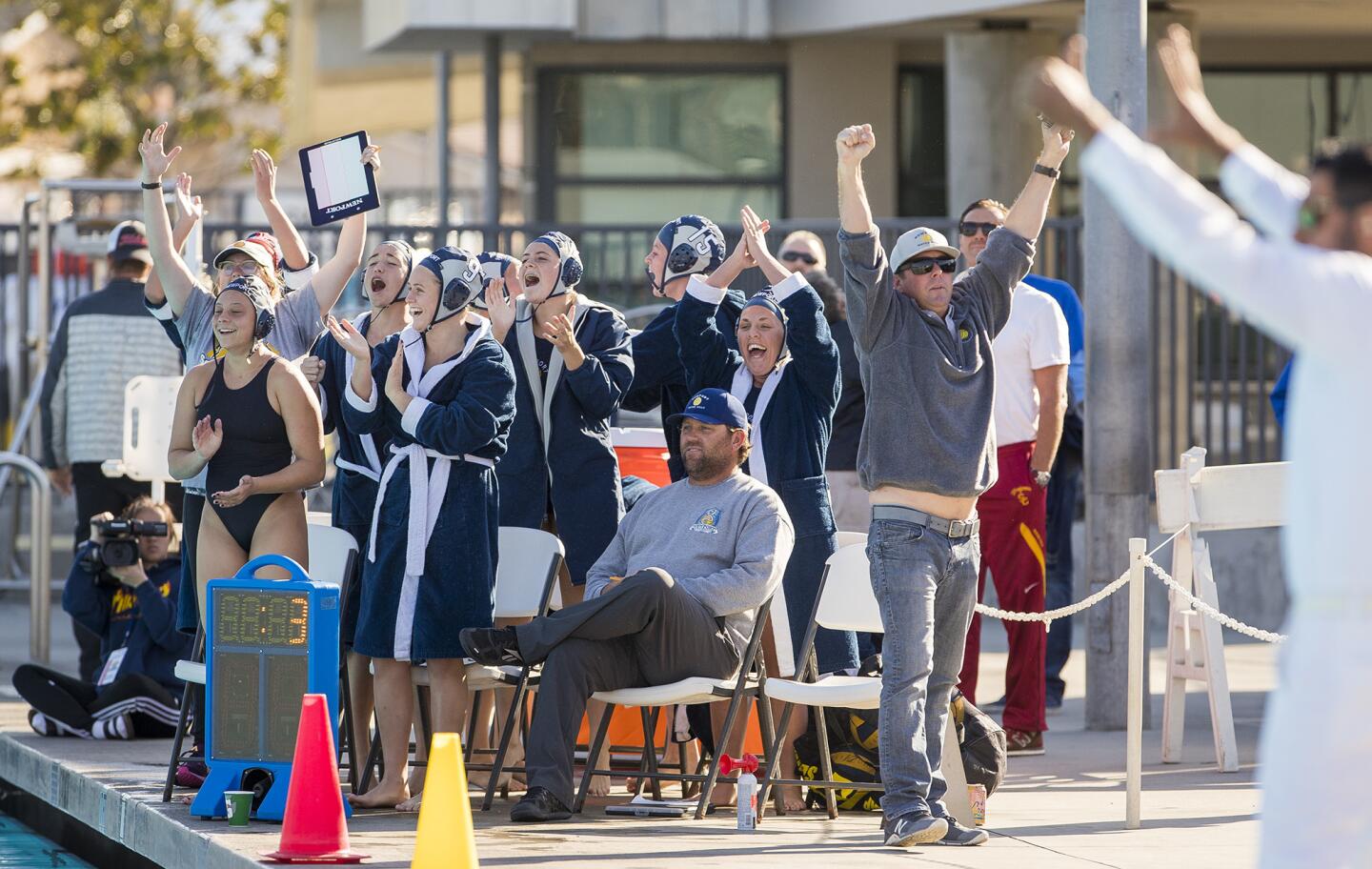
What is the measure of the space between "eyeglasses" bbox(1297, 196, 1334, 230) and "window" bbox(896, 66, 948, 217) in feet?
45.4

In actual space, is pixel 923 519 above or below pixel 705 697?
above

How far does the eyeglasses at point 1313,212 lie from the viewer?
4023 millimetres

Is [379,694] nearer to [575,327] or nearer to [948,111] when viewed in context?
[575,327]

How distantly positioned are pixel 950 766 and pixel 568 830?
4.14 ft

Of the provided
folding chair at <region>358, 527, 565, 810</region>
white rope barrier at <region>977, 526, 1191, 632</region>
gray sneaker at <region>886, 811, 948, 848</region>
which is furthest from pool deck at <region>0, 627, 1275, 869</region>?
white rope barrier at <region>977, 526, 1191, 632</region>

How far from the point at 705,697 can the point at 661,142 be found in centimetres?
1121

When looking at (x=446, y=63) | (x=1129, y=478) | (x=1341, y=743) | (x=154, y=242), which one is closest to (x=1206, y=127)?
(x=1341, y=743)

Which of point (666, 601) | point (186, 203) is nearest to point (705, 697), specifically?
point (666, 601)

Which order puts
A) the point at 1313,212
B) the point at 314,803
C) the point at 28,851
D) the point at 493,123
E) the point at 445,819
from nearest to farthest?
the point at 1313,212, the point at 445,819, the point at 314,803, the point at 28,851, the point at 493,123

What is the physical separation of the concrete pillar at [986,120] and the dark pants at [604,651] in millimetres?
8861

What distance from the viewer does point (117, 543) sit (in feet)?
30.3

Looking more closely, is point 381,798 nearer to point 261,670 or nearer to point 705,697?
point 261,670

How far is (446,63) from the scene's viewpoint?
19.1m

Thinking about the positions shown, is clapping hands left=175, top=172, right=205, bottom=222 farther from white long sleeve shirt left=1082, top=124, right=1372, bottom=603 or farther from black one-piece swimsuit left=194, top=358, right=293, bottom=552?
white long sleeve shirt left=1082, top=124, right=1372, bottom=603
